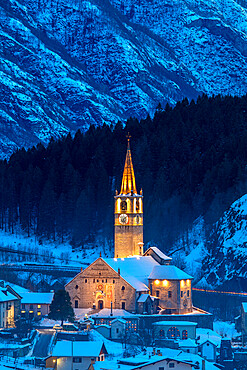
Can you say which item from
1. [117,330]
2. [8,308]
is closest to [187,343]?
[117,330]

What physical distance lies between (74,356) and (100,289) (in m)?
30.5

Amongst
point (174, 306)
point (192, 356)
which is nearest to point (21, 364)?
point (192, 356)

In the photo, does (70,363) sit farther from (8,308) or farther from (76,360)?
(8,308)

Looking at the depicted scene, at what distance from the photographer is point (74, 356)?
123 metres

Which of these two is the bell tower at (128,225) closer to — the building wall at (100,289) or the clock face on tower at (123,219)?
the clock face on tower at (123,219)

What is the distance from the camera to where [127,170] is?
170 metres

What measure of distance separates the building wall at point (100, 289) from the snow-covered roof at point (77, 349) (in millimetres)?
24682

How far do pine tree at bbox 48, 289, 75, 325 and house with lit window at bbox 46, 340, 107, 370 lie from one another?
15.6 meters

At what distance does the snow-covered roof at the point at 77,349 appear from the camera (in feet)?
405

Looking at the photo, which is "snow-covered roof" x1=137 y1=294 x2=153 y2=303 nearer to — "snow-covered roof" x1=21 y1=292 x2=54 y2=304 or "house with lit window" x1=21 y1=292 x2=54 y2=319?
"snow-covered roof" x1=21 y1=292 x2=54 y2=304

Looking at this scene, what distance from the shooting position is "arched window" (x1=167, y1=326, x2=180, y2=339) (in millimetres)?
144875

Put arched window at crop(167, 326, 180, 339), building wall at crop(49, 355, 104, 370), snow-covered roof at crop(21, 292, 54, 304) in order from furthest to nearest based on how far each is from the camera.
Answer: snow-covered roof at crop(21, 292, 54, 304) → arched window at crop(167, 326, 180, 339) → building wall at crop(49, 355, 104, 370)

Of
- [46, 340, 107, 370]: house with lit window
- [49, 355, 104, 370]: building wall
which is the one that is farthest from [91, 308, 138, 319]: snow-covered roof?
[49, 355, 104, 370]: building wall

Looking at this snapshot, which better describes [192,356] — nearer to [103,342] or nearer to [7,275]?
[103,342]
